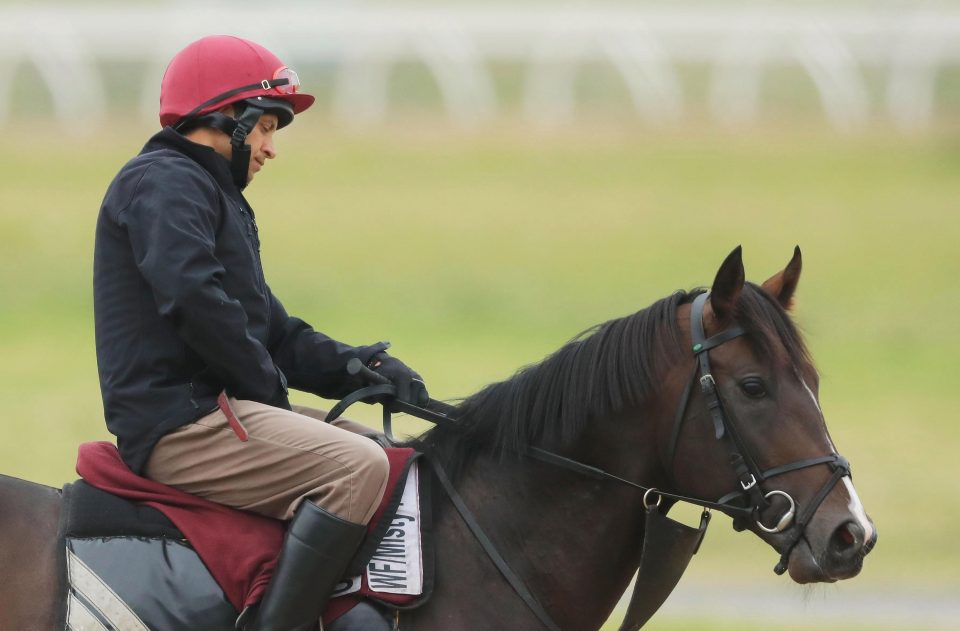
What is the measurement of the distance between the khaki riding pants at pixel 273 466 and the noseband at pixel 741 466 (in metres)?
0.98

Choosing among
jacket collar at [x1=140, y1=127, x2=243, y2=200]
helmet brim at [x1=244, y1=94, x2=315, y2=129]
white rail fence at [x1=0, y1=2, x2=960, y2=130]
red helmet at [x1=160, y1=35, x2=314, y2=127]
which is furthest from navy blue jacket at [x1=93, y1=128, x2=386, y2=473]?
white rail fence at [x1=0, y1=2, x2=960, y2=130]

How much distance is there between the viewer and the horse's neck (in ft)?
15.1

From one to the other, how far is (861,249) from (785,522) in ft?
78.1

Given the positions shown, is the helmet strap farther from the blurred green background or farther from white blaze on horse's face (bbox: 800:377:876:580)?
the blurred green background

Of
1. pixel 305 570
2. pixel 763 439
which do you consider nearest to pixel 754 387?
pixel 763 439

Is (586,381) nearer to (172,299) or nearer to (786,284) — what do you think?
(786,284)

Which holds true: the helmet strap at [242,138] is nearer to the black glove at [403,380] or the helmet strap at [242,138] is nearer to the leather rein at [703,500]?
the black glove at [403,380]

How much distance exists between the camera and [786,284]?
186 inches

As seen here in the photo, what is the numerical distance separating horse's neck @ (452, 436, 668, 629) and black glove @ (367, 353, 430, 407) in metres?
0.48

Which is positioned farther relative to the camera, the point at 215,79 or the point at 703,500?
the point at 215,79

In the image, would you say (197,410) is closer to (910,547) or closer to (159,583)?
(159,583)

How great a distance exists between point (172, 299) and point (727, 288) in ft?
5.56

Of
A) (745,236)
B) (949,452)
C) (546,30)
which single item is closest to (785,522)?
(949,452)

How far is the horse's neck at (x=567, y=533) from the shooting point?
4.59m
